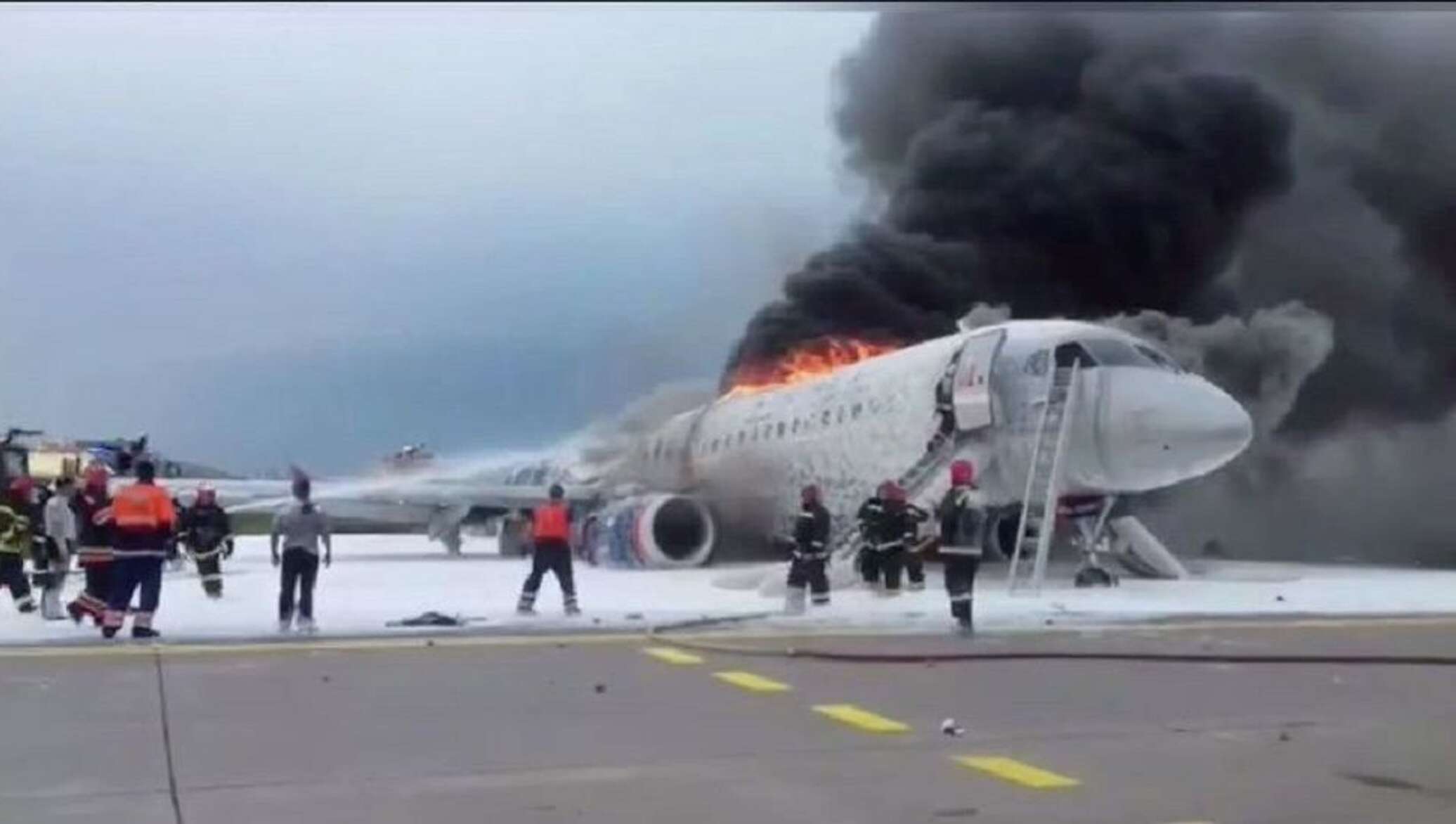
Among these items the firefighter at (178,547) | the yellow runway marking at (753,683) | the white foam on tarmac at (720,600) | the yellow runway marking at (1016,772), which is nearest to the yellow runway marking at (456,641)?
the white foam on tarmac at (720,600)

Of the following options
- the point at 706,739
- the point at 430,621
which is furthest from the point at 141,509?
the point at 706,739

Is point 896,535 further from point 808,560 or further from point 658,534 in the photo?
point 658,534

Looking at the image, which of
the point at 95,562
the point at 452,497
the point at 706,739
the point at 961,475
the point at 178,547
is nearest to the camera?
the point at 706,739

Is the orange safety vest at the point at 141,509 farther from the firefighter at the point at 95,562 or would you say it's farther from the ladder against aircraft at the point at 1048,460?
the ladder against aircraft at the point at 1048,460

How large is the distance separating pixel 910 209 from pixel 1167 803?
28.2 meters

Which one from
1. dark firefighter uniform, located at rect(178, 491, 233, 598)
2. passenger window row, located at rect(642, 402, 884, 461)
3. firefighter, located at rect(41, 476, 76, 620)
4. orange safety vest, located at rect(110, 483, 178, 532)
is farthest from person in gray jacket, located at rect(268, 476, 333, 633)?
passenger window row, located at rect(642, 402, 884, 461)

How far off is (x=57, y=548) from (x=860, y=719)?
11.0 metres

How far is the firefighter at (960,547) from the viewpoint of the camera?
53.3 feet

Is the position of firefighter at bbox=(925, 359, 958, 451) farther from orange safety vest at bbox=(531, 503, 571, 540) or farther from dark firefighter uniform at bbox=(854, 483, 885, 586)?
orange safety vest at bbox=(531, 503, 571, 540)

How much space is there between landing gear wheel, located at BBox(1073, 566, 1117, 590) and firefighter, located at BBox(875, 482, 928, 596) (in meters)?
2.48

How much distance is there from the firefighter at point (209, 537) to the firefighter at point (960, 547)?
9.83 m

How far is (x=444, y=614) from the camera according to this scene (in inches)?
727

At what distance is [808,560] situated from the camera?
18.9 meters

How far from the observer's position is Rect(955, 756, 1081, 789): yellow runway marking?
8.56m
